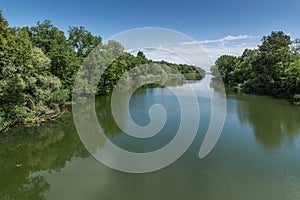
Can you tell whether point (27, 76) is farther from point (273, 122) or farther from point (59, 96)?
point (273, 122)

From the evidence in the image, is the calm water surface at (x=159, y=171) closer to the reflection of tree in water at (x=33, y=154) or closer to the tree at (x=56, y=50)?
the reflection of tree in water at (x=33, y=154)

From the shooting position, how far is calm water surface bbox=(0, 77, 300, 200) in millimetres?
6660

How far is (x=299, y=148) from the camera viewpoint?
33.1ft

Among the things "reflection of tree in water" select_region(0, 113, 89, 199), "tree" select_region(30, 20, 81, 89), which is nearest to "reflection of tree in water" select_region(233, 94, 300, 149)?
"reflection of tree in water" select_region(0, 113, 89, 199)

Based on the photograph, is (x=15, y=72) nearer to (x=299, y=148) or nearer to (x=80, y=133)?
(x=80, y=133)

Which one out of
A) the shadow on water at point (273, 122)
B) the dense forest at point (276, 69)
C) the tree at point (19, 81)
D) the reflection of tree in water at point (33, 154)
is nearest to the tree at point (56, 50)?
the tree at point (19, 81)

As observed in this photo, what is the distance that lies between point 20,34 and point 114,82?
55.0 feet

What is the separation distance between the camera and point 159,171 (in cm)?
806

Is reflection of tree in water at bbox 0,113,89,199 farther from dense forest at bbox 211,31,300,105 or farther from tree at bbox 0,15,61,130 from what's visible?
dense forest at bbox 211,31,300,105

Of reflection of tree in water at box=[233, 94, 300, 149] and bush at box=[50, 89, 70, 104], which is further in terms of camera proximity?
bush at box=[50, 89, 70, 104]

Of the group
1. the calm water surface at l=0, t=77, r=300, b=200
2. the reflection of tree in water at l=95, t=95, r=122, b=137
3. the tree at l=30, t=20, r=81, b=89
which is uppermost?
the tree at l=30, t=20, r=81, b=89

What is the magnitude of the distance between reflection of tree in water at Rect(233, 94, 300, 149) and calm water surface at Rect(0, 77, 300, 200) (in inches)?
2.4

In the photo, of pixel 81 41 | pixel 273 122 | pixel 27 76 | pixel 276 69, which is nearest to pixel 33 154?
pixel 27 76

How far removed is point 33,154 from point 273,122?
14.6 metres
